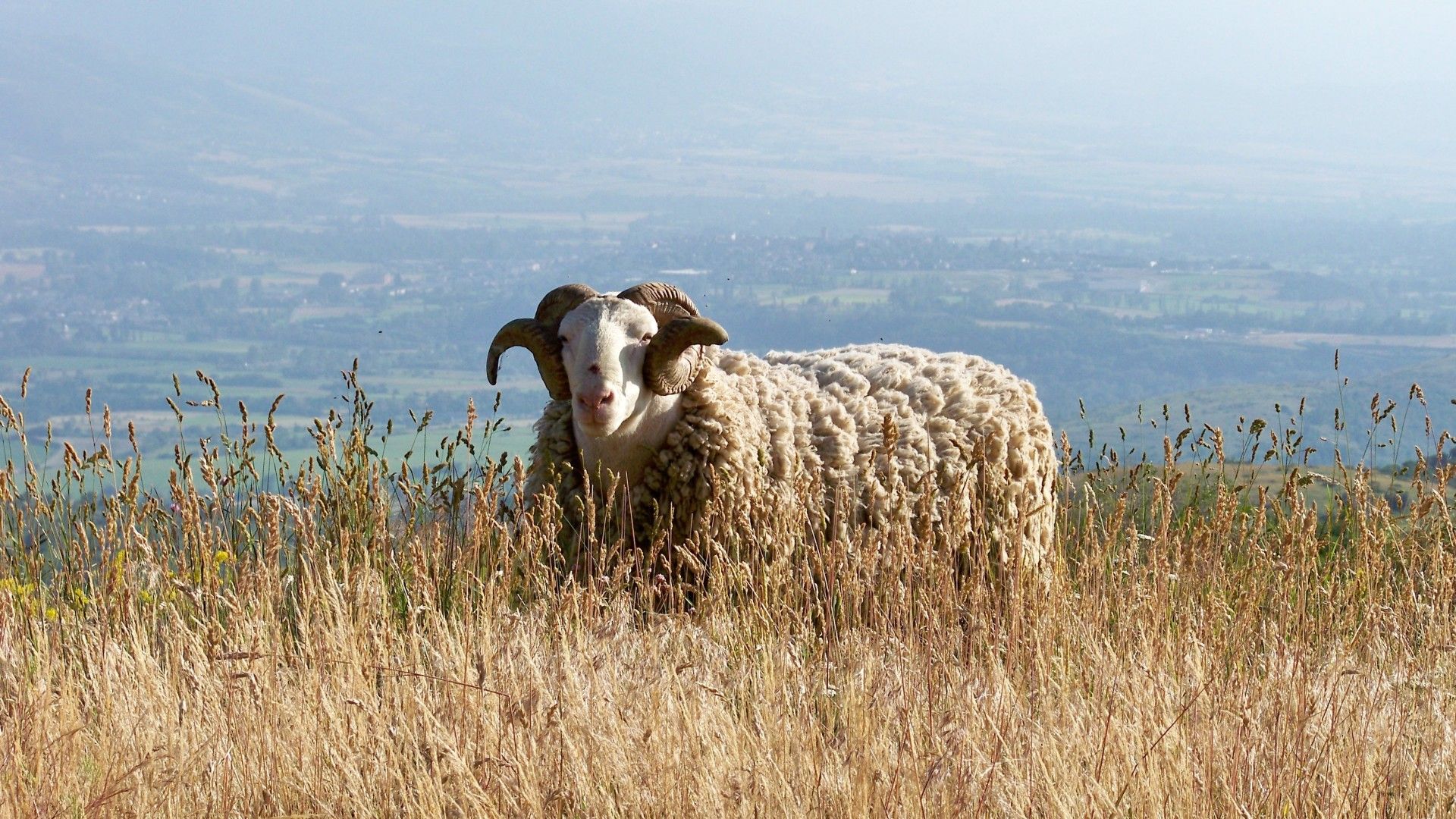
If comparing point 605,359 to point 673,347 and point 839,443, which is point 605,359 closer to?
point 673,347

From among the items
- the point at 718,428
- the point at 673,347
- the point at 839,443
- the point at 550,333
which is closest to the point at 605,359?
the point at 673,347

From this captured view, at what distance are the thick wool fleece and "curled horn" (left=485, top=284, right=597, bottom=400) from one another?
0.19m

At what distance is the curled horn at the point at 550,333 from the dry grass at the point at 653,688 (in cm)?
112

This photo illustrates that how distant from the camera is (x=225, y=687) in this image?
3.46m

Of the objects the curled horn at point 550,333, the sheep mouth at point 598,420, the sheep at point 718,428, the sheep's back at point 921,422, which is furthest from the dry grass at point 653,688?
the sheep's back at point 921,422

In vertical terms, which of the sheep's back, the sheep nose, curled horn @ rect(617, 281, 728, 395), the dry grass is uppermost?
curled horn @ rect(617, 281, 728, 395)

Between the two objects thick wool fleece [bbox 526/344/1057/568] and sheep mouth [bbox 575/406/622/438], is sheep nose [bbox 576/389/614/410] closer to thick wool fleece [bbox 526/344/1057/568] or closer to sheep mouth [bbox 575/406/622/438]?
sheep mouth [bbox 575/406/622/438]

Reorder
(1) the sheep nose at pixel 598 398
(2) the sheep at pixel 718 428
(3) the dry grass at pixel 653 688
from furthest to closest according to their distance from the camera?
1. (2) the sheep at pixel 718 428
2. (1) the sheep nose at pixel 598 398
3. (3) the dry grass at pixel 653 688

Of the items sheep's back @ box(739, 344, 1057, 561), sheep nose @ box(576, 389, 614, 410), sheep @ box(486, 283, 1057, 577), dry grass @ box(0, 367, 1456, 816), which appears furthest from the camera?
sheep's back @ box(739, 344, 1057, 561)

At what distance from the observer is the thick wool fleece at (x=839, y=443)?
6.11 m

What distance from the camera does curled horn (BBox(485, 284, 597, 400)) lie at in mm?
6195

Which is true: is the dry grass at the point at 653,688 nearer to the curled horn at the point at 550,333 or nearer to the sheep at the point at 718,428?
the sheep at the point at 718,428

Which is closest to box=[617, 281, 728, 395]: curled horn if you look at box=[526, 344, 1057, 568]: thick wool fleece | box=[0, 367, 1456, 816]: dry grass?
box=[526, 344, 1057, 568]: thick wool fleece

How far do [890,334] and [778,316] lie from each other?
16110 millimetres
